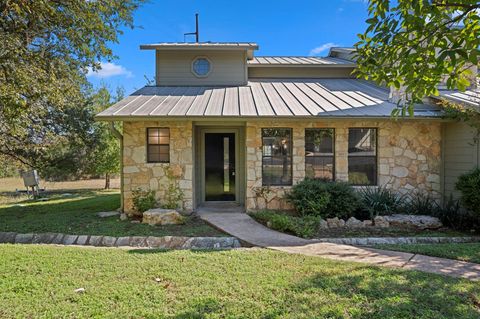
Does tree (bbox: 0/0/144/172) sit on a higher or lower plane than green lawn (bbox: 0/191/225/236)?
higher

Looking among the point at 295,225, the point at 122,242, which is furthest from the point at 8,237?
the point at 295,225

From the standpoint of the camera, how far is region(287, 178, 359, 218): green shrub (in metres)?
7.03

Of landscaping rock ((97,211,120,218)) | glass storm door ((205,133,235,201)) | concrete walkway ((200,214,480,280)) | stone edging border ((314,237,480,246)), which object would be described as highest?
glass storm door ((205,133,235,201))

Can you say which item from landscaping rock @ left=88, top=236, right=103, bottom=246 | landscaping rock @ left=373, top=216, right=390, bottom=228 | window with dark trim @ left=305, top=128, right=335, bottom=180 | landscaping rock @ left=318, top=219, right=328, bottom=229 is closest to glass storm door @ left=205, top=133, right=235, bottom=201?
window with dark trim @ left=305, top=128, right=335, bottom=180

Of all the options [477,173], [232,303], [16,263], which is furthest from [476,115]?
[16,263]

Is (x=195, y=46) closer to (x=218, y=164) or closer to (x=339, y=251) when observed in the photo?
(x=218, y=164)

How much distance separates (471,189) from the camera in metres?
6.37

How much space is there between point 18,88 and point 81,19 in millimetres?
1768

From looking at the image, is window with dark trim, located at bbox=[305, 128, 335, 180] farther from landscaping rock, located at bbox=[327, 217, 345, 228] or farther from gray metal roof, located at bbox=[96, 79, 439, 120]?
landscaping rock, located at bbox=[327, 217, 345, 228]

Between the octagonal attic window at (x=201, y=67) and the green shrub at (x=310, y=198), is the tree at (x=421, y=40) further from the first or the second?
the octagonal attic window at (x=201, y=67)

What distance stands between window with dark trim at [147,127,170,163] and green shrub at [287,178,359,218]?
143 inches

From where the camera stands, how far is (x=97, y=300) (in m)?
3.22

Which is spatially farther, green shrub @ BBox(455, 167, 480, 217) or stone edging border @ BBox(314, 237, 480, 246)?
green shrub @ BBox(455, 167, 480, 217)

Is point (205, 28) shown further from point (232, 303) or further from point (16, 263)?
point (232, 303)
